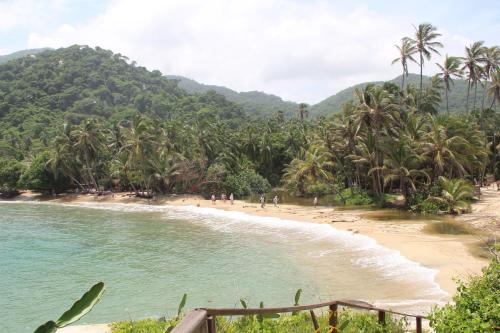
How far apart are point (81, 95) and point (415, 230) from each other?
12351cm

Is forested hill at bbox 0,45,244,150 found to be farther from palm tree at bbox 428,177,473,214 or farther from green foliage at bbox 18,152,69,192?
palm tree at bbox 428,177,473,214

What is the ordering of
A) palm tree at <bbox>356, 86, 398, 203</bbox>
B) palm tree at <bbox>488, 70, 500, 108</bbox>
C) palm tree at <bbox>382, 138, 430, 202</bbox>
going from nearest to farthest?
palm tree at <bbox>382, 138, 430, 202</bbox>, palm tree at <bbox>356, 86, 398, 203</bbox>, palm tree at <bbox>488, 70, 500, 108</bbox>

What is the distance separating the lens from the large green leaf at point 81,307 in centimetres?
374

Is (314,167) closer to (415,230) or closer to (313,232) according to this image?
(313,232)

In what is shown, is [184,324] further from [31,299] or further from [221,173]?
[221,173]

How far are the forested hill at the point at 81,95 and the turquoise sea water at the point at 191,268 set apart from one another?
5831 cm

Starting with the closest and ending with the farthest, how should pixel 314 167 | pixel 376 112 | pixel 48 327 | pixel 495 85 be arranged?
pixel 48 327, pixel 376 112, pixel 314 167, pixel 495 85

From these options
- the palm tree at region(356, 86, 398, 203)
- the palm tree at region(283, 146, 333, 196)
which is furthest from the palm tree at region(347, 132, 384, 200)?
the palm tree at region(283, 146, 333, 196)

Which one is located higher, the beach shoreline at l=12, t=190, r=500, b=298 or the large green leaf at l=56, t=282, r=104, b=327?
the large green leaf at l=56, t=282, r=104, b=327

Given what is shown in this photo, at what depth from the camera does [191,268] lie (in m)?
21.9

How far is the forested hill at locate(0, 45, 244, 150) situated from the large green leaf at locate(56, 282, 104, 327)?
8583cm

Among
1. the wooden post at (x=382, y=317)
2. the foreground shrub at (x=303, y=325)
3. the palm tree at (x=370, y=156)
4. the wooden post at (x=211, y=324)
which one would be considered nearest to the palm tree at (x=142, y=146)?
the palm tree at (x=370, y=156)

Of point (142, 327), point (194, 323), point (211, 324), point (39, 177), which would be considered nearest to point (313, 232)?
point (142, 327)

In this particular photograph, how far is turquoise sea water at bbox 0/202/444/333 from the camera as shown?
654 inches
